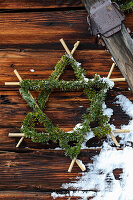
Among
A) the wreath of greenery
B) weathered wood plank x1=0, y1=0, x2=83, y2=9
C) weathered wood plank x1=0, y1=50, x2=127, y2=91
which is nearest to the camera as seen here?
the wreath of greenery

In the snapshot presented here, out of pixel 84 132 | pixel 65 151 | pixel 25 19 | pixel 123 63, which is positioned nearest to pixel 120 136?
pixel 84 132

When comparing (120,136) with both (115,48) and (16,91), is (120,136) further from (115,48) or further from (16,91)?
(16,91)

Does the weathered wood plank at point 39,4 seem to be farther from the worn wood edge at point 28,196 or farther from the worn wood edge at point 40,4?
the worn wood edge at point 28,196

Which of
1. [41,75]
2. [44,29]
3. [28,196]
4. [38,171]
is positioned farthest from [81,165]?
[44,29]

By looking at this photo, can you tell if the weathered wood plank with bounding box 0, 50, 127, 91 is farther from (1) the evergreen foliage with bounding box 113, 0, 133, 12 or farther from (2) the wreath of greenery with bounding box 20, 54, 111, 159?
(1) the evergreen foliage with bounding box 113, 0, 133, 12

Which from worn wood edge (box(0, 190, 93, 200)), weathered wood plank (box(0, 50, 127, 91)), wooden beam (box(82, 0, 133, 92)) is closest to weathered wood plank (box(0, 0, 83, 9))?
wooden beam (box(82, 0, 133, 92))

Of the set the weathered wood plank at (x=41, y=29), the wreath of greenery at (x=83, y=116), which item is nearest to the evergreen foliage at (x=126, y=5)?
the weathered wood plank at (x=41, y=29)
